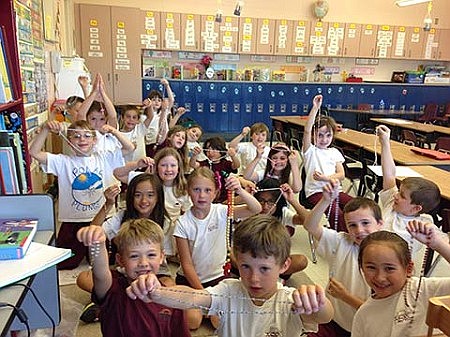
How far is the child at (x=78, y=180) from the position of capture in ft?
8.68

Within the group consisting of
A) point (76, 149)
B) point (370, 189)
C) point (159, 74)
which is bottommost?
point (370, 189)

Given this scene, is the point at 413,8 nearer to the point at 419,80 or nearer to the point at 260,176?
the point at 419,80

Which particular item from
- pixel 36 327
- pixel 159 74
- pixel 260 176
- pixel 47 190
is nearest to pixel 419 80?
pixel 159 74

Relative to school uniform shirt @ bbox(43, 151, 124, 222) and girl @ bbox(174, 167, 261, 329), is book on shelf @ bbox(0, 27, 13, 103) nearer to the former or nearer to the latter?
school uniform shirt @ bbox(43, 151, 124, 222)

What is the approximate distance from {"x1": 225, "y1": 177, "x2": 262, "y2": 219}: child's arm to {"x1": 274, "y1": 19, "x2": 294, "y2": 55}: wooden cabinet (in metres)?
6.82

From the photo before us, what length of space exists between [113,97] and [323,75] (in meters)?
4.58

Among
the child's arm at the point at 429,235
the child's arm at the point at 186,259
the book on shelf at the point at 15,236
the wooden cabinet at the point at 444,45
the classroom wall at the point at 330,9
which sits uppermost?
the classroom wall at the point at 330,9

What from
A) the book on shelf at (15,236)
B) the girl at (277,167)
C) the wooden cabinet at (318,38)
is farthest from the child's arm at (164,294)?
the wooden cabinet at (318,38)

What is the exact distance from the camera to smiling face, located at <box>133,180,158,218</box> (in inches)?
86.7

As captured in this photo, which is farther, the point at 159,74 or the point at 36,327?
the point at 159,74

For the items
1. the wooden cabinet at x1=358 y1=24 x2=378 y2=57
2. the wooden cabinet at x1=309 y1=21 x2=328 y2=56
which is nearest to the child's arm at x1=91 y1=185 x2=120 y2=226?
the wooden cabinet at x1=309 y1=21 x2=328 y2=56

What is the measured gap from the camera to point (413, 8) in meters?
9.09

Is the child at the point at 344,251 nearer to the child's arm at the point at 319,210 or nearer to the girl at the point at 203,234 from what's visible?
the child's arm at the point at 319,210

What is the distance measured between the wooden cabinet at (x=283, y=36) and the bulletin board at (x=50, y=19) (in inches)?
177
